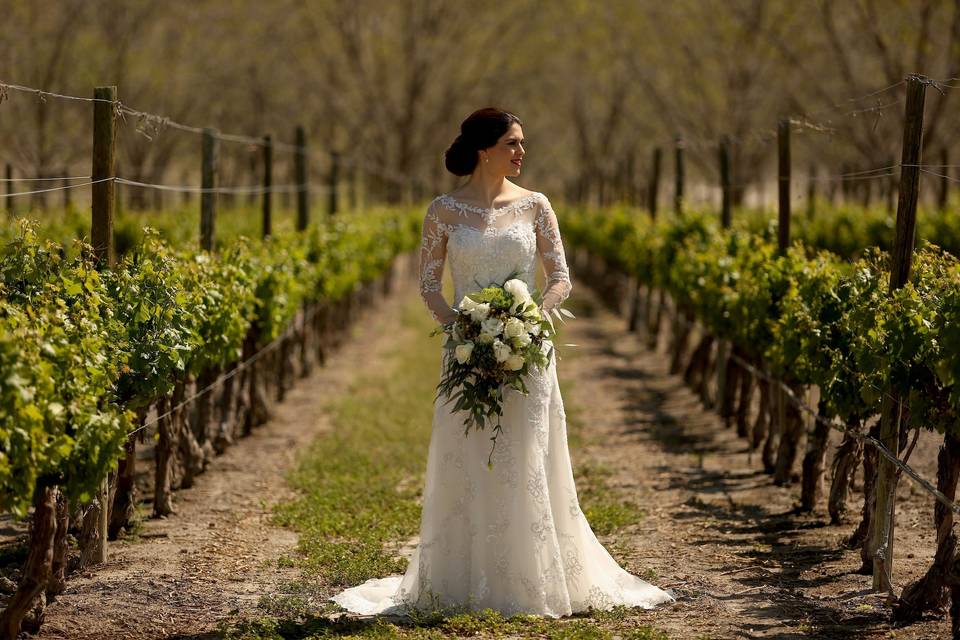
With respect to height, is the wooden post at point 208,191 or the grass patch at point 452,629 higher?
the wooden post at point 208,191

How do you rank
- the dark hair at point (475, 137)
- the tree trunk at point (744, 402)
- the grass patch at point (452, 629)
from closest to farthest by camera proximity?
the grass patch at point (452, 629) → the dark hair at point (475, 137) → the tree trunk at point (744, 402)

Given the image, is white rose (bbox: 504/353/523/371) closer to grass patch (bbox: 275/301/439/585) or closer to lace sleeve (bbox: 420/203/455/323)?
lace sleeve (bbox: 420/203/455/323)

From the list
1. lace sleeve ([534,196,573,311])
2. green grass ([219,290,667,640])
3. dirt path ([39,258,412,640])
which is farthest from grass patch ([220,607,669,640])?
lace sleeve ([534,196,573,311])

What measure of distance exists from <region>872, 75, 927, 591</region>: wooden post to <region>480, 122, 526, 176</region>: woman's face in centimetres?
201

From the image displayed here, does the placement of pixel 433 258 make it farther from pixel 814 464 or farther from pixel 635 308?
pixel 635 308

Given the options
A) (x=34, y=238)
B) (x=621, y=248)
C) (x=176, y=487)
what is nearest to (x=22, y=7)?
(x=621, y=248)

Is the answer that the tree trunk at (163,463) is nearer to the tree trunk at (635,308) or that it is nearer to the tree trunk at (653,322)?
the tree trunk at (653,322)

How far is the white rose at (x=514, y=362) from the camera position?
6.15 metres

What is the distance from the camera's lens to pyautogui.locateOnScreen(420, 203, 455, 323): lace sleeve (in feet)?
21.6

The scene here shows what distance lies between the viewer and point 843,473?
8.23 metres

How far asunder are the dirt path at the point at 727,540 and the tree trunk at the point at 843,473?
Result: 0.40ft

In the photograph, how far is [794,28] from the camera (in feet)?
99.8

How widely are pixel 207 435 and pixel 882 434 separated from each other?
18.1 feet

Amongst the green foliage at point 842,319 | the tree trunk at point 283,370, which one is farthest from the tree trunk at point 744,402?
the tree trunk at point 283,370
